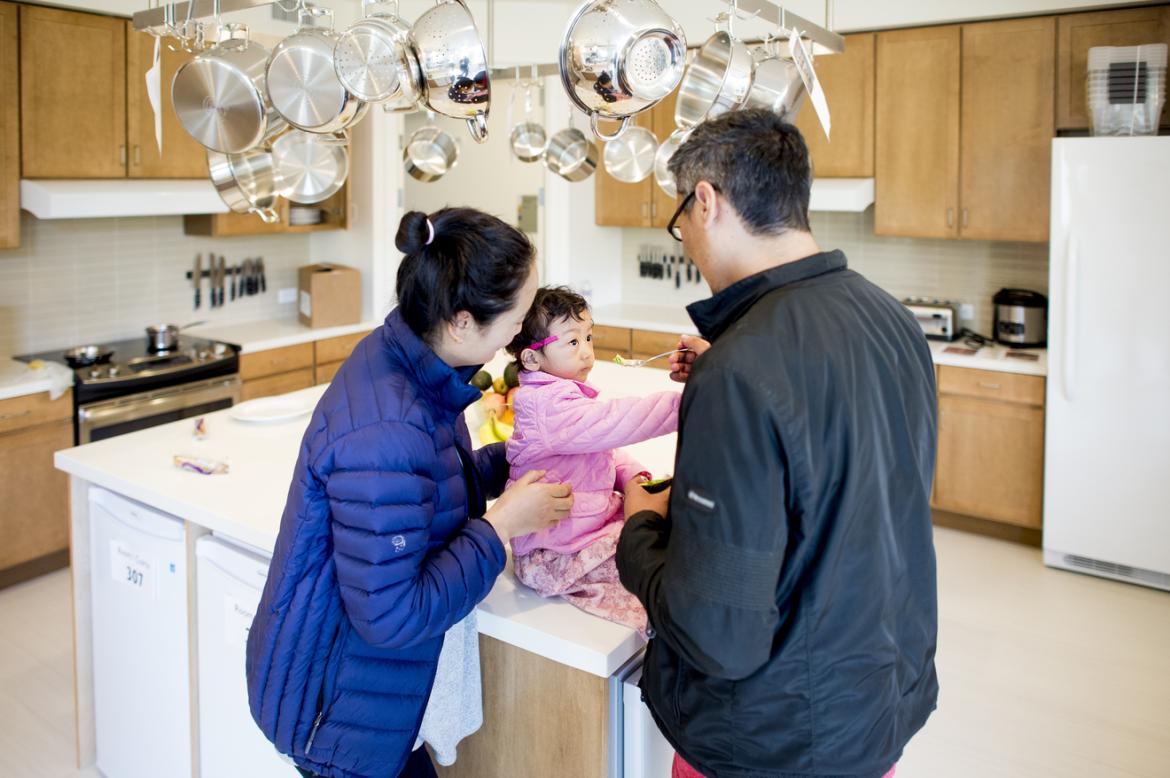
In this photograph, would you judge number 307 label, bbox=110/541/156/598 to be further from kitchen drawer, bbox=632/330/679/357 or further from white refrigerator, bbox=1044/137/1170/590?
white refrigerator, bbox=1044/137/1170/590

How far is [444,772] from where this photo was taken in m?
2.01

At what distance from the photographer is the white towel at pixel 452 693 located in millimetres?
1757

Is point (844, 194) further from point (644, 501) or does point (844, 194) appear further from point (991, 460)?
point (644, 501)

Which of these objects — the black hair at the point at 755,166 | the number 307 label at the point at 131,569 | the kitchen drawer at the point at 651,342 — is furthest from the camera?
the kitchen drawer at the point at 651,342

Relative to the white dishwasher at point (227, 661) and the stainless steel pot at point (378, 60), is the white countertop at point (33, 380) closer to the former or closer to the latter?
the white dishwasher at point (227, 661)

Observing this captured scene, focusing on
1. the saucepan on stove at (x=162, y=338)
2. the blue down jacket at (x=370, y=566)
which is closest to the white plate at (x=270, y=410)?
the blue down jacket at (x=370, y=566)

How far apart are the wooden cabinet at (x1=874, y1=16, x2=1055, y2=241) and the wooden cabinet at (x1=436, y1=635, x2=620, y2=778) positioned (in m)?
3.63

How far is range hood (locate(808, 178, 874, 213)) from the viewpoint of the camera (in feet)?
15.7

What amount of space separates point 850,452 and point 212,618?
1.67m

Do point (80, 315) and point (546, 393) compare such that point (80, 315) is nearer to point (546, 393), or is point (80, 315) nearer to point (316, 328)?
point (316, 328)

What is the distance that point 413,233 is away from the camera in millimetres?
1498

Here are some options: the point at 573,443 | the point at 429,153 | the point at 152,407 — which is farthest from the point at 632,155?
the point at 152,407

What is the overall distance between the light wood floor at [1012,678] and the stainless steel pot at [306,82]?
205 centimetres

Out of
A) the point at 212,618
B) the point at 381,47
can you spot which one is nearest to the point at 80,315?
the point at 212,618
